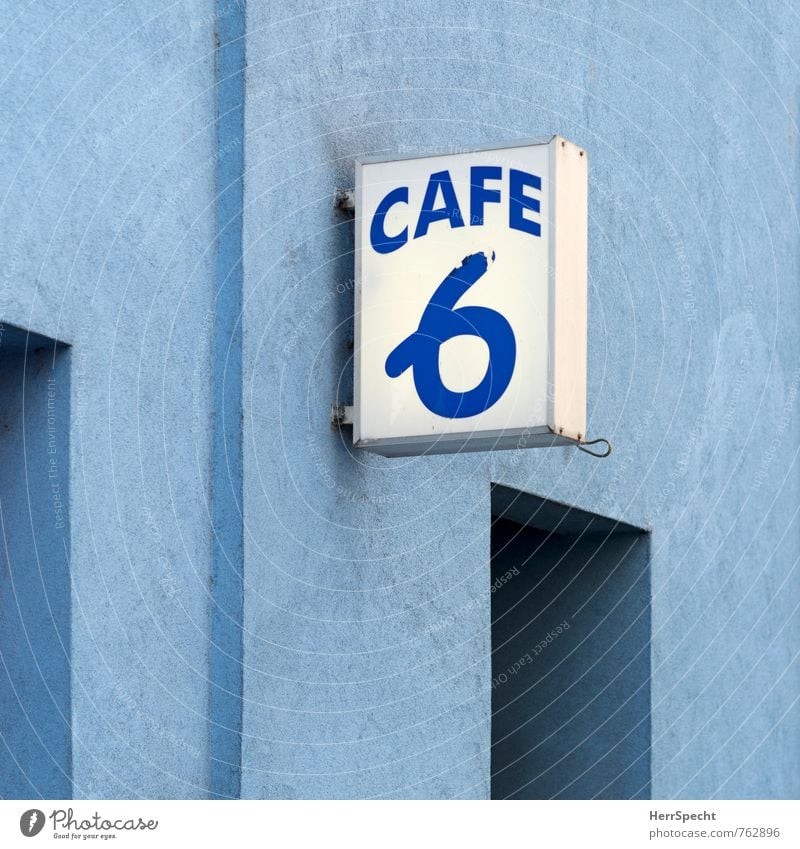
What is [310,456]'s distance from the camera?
6.58m

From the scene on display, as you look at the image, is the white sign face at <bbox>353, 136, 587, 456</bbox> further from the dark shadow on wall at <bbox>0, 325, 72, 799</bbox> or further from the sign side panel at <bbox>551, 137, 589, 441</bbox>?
the dark shadow on wall at <bbox>0, 325, 72, 799</bbox>

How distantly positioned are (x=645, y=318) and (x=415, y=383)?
9.03 ft

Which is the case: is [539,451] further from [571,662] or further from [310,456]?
[310,456]

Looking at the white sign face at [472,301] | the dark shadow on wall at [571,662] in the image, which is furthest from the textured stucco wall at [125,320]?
the dark shadow on wall at [571,662]

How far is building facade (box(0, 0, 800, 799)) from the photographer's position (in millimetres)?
5797

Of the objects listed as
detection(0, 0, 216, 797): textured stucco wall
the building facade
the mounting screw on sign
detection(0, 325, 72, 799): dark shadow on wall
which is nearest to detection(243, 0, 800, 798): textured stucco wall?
the building facade

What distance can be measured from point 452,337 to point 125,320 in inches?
41.9

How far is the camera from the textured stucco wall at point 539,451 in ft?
21.3

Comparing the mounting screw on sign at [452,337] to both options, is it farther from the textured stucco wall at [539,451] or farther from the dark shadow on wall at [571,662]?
the dark shadow on wall at [571,662]

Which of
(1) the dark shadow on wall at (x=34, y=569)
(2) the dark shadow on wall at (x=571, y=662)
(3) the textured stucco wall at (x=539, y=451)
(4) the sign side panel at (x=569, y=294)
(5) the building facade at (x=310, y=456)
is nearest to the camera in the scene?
(1) the dark shadow on wall at (x=34, y=569)

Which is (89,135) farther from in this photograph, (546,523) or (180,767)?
(546,523)

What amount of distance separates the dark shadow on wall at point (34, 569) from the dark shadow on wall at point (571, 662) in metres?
3.37

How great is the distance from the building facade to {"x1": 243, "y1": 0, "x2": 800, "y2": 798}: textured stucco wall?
16mm
